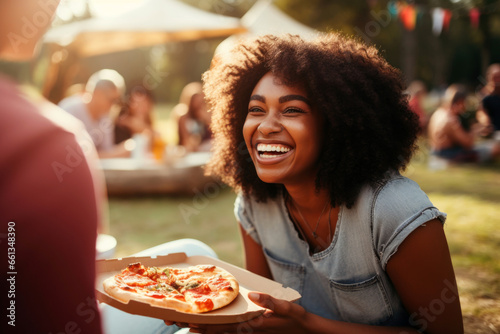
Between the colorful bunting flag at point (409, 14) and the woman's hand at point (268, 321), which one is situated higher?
the colorful bunting flag at point (409, 14)

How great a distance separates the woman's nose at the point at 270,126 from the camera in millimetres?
2121

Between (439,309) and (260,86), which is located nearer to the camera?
(439,309)

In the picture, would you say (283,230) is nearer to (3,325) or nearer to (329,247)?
(329,247)

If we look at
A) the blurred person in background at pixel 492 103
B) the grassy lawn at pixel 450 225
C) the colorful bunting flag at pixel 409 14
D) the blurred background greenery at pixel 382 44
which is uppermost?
the blurred background greenery at pixel 382 44

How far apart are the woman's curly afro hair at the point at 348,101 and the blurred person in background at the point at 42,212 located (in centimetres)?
135

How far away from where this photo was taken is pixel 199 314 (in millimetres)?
1720

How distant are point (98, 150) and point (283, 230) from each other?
5968mm

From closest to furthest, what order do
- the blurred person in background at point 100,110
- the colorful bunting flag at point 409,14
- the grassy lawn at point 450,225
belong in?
the grassy lawn at point 450,225, the blurred person in background at point 100,110, the colorful bunting flag at point 409,14

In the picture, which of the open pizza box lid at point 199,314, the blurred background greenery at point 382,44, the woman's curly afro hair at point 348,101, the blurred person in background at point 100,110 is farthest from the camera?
the blurred background greenery at point 382,44

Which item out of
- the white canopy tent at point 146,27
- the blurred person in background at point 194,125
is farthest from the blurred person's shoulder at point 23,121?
the white canopy tent at point 146,27

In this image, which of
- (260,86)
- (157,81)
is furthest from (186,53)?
(260,86)

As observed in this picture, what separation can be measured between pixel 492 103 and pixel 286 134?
30.2 feet

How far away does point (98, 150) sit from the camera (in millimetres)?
7566

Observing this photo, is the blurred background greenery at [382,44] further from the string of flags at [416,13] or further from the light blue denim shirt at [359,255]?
the light blue denim shirt at [359,255]
